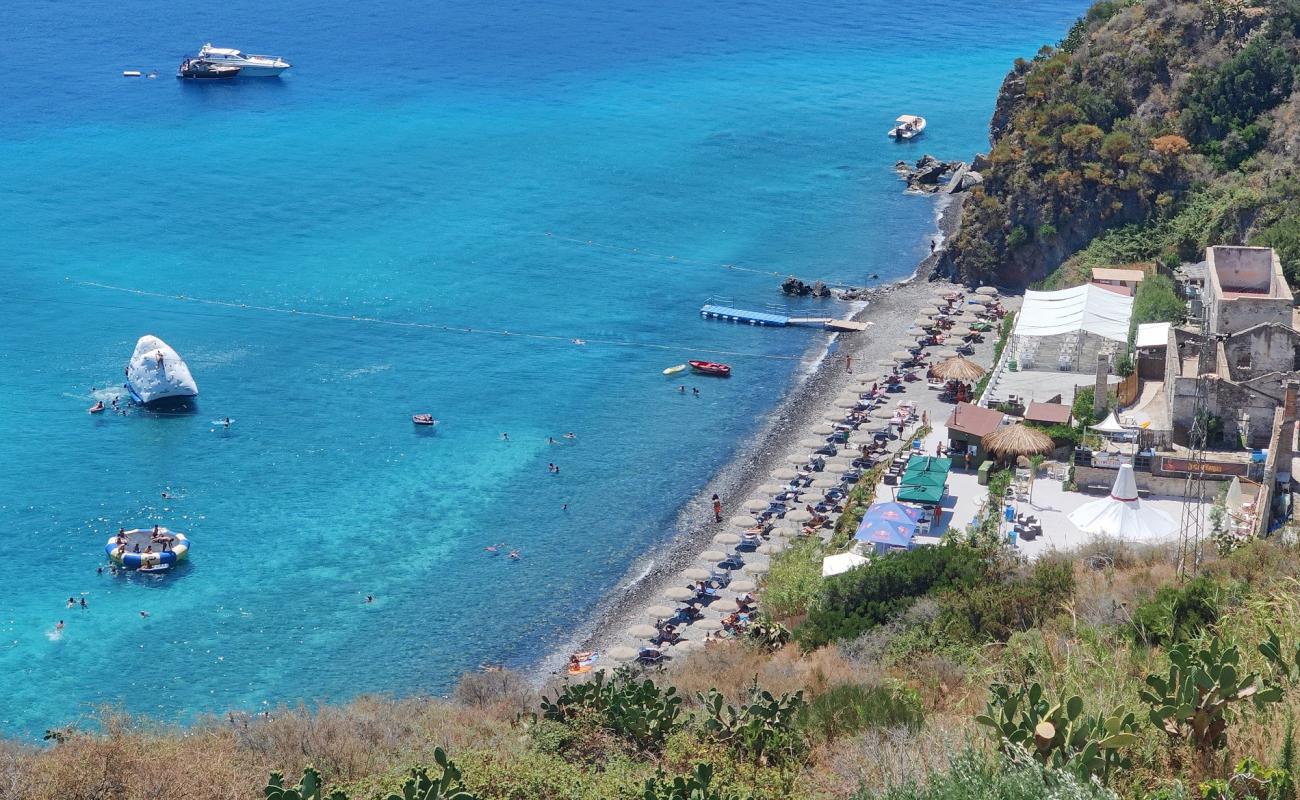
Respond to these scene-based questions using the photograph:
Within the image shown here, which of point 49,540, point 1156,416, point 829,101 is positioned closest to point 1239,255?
point 1156,416

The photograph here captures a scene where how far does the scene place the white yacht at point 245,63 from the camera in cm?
12762

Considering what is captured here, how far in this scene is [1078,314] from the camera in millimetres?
59000

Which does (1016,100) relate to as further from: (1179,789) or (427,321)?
(1179,789)

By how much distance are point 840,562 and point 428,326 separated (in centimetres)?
3644

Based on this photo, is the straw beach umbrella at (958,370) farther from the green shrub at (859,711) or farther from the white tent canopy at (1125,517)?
the green shrub at (859,711)

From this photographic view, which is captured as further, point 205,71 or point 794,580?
point 205,71

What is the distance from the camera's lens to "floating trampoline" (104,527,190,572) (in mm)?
52188

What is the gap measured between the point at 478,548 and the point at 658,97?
7490cm

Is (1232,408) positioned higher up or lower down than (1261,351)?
lower down

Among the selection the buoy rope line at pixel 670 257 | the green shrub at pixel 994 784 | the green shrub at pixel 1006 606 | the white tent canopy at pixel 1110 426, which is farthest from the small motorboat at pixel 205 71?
the green shrub at pixel 994 784

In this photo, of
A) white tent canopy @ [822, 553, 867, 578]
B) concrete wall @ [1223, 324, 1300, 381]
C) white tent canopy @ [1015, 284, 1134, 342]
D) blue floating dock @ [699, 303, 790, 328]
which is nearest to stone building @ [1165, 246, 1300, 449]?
concrete wall @ [1223, 324, 1300, 381]

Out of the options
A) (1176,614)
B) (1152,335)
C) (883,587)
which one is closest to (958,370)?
(1152,335)

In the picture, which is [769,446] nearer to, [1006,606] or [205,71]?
[1006,606]

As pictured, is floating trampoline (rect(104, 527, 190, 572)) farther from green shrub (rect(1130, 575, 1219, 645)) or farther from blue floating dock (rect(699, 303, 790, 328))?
green shrub (rect(1130, 575, 1219, 645))
